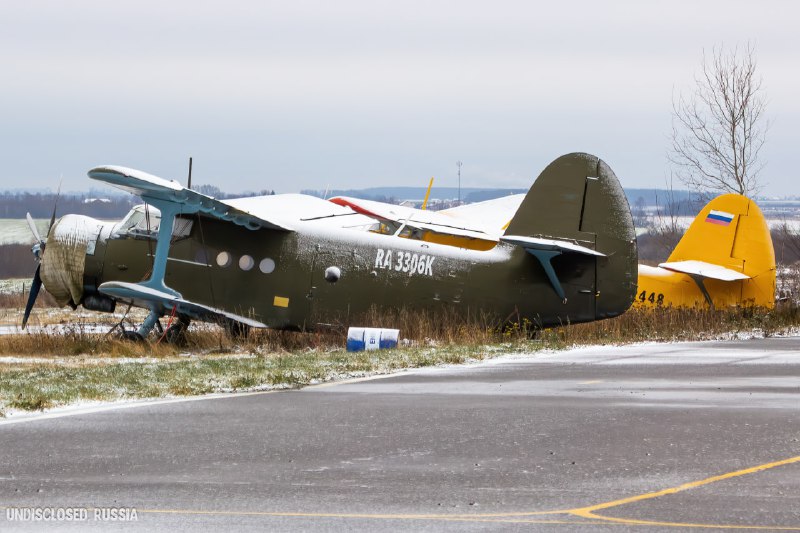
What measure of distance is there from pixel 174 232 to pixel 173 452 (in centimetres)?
1220

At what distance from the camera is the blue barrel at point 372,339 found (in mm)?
18797

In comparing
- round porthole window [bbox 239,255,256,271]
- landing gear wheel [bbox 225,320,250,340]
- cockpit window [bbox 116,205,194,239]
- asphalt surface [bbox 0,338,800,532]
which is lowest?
landing gear wheel [bbox 225,320,250,340]

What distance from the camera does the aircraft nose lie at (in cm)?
2159

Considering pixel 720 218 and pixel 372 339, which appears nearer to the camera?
pixel 372 339

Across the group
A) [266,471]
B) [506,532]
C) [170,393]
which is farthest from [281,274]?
[506,532]

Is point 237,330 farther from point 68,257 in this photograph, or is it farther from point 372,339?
point 372,339

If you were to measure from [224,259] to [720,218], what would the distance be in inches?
427

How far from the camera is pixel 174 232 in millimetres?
21062

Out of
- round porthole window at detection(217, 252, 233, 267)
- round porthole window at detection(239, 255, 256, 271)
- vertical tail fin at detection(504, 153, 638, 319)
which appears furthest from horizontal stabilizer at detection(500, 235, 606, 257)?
round porthole window at detection(217, 252, 233, 267)

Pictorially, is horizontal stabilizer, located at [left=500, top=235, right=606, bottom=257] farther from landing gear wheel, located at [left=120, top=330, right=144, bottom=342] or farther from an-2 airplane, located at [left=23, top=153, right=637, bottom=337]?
landing gear wheel, located at [left=120, top=330, right=144, bottom=342]

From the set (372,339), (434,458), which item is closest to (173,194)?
(372,339)

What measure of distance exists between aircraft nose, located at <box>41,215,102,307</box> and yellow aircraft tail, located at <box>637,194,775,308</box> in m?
11.7

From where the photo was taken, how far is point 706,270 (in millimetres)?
24938

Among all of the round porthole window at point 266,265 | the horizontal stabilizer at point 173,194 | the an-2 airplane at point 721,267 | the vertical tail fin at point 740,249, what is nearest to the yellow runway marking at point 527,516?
the horizontal stabilizer at point 173,194
